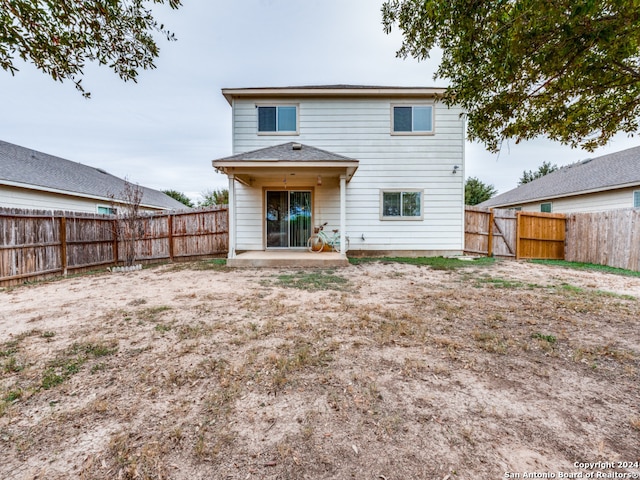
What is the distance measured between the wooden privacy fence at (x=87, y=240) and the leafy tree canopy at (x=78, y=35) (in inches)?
198

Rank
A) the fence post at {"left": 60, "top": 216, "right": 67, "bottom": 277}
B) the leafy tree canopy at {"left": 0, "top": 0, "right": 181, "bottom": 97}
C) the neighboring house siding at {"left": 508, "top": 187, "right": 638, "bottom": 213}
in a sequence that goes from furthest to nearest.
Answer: the neighboring house siding at {"left": 508, "top": 187, "right": 638, "bottom": 213} < the fence post at {"left": 60, "top": 216, "right": 67, "bottom": 277} < the leafy tree canopy at {"left": 0, "top": 0, "right": 181, "bottom": 97}

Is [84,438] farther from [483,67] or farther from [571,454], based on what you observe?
[483,67]

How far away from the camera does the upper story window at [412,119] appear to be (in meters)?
9.62

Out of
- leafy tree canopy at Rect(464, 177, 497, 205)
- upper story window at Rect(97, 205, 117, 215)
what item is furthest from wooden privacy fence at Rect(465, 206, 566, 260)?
leafy tree canopy at Rect(464, 177, 497, 205)

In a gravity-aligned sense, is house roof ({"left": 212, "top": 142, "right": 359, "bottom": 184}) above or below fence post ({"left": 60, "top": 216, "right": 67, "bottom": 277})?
above

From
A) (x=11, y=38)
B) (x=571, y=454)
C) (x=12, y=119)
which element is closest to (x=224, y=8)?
(x=11, y=38)

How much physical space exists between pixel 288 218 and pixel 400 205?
403 centimetres

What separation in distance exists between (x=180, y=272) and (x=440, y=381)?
22.6 ft

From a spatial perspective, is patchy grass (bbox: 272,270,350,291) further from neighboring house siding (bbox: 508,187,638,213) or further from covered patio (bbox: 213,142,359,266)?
neighboring house siding (bbox: 508,187,638,213)

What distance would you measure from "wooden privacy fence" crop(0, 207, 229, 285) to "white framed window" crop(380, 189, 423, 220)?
18.7ft

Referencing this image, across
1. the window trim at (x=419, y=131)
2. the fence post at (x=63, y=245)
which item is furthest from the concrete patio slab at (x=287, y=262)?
the window trim at (x=419, y=131)

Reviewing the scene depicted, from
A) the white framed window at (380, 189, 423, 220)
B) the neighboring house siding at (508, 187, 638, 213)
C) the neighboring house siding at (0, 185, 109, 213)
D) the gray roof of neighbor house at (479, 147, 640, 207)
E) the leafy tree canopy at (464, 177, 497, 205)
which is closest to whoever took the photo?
the neighboring house siding at (0, 185, 109, 213)

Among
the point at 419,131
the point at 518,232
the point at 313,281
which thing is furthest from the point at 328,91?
the point at 518,232

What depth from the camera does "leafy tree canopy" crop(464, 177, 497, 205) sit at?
29.5m
